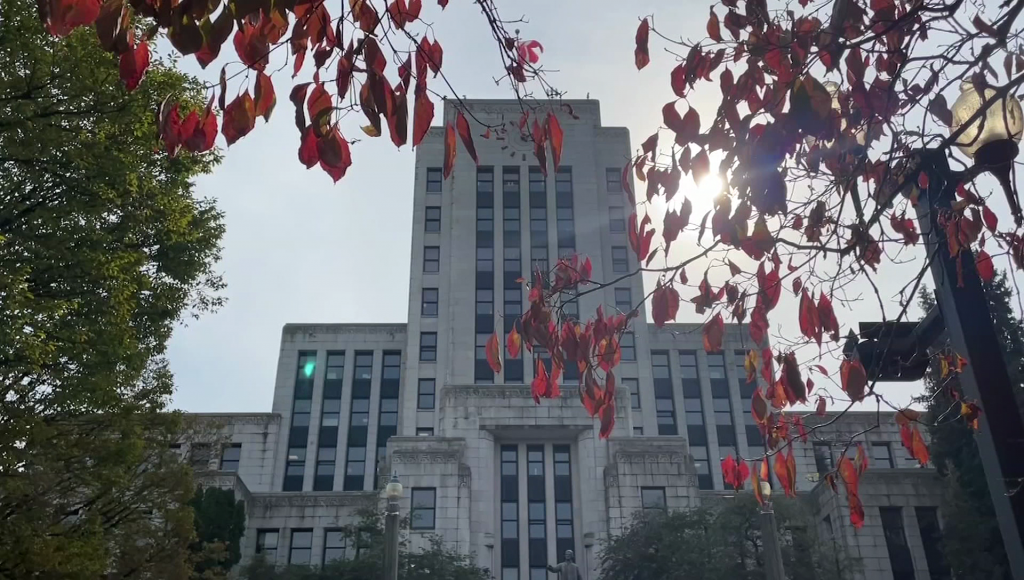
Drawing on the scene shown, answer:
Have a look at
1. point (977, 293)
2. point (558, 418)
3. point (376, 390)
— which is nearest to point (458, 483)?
point (558, 418)

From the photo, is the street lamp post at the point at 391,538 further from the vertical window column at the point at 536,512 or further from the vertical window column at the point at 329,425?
the vertical window column at the point at 329,425

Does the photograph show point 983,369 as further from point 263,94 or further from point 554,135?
point 263,94

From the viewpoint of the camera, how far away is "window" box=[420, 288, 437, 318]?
51438 millimetres

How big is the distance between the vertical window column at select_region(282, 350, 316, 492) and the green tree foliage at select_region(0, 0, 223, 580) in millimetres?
36905

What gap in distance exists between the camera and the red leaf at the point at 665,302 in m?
5.81

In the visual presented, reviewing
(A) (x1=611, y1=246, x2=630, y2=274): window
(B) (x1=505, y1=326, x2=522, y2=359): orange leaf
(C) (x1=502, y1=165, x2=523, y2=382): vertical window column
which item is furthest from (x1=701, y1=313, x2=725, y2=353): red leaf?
(A) (x1=611, y1=246, x2=630, y2=274): window

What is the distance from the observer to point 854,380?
5543 mm

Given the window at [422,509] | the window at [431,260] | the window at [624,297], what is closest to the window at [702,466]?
the window at [624,297]

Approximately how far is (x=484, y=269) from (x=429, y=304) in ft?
14.1

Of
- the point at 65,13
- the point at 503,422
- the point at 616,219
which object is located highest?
the point at 616,219

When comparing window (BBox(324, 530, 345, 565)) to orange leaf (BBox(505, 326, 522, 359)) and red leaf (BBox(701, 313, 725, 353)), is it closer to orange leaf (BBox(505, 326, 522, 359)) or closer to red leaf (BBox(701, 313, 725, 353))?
orange leaf (BBox(505, 326, 522, 359))

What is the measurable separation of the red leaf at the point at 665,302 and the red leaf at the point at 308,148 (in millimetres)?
2906

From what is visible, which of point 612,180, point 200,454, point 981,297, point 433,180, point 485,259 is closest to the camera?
point 981,297

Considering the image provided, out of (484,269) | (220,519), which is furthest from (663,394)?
(220,519)
